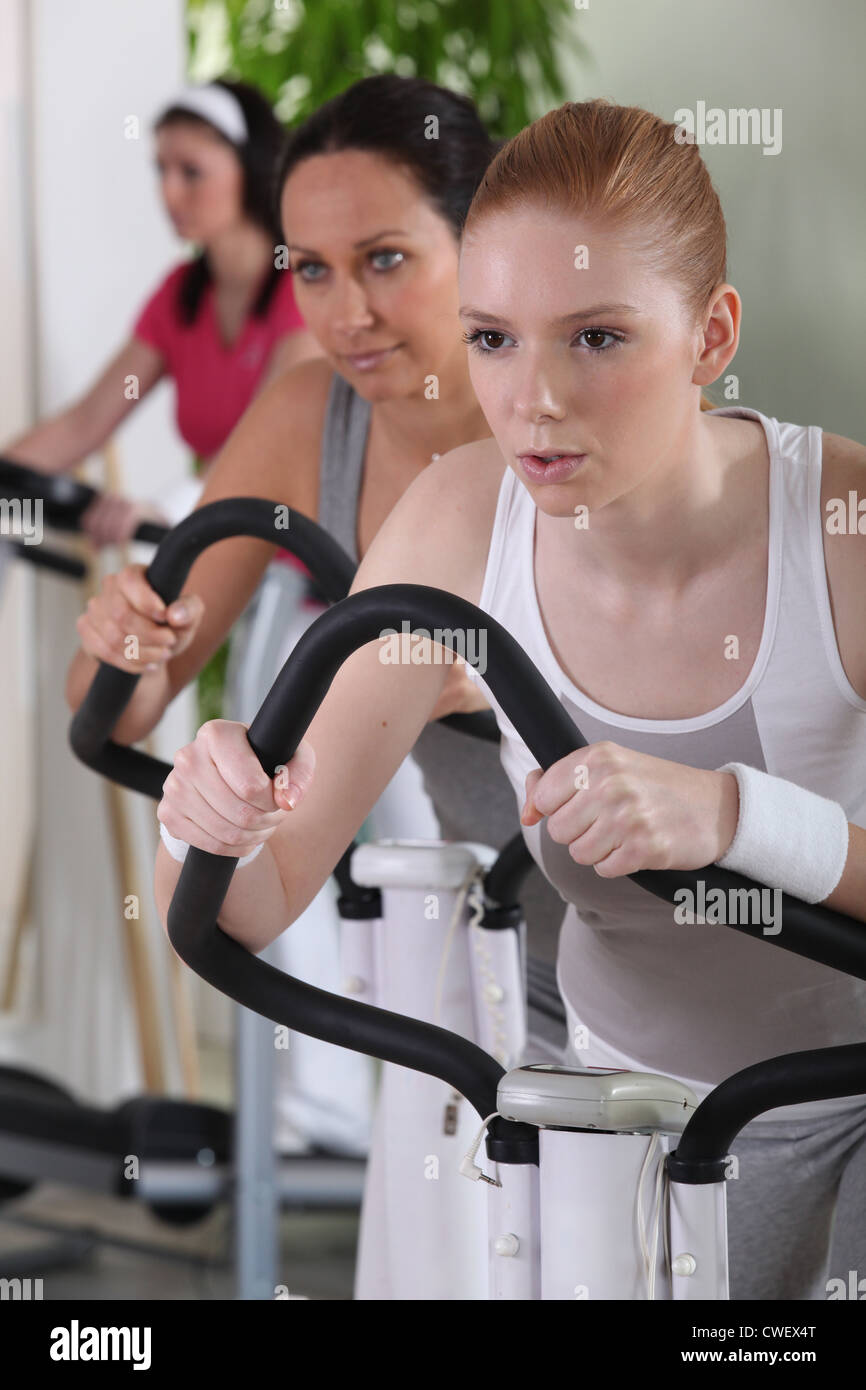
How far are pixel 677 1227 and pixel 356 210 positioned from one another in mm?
679

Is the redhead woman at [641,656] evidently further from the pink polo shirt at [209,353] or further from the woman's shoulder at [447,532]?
the pink polo shirt at [209,353]

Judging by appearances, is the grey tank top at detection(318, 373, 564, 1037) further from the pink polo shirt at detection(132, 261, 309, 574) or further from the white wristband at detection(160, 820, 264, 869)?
the pink polo shirt at detection(132, 261, 309, 574)

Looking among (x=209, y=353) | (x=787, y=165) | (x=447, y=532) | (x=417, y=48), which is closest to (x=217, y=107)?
(x=209, y=353)

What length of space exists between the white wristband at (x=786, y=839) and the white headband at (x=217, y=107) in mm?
1867

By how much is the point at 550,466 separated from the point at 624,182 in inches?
5.4

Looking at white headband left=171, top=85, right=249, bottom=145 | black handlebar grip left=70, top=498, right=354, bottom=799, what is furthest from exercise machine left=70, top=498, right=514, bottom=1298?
white headband left=171, top=85, right=249, bottom=145

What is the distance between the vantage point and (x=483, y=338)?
0.76 meters

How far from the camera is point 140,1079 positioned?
2.84m

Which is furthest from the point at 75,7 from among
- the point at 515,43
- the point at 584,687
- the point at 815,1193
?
the point at 815,1193

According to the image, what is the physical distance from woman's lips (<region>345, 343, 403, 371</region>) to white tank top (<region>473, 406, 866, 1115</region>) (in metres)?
0.22

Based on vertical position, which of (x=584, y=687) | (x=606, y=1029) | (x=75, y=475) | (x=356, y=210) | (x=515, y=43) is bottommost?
(x=606, y=1029)

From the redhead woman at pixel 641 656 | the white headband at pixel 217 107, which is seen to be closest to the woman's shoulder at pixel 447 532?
the redhead woman at pixel 641 656

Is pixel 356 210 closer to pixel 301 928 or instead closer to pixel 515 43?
pixel 301 928

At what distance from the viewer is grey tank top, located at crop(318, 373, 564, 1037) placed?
118cm
